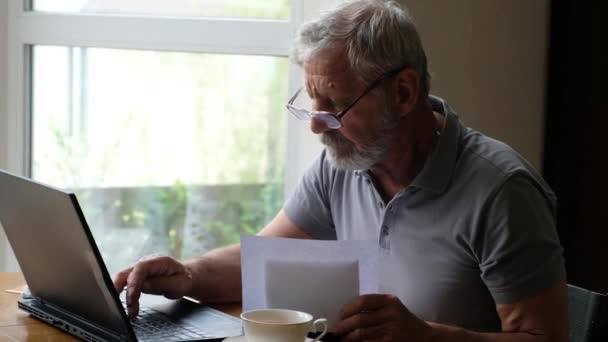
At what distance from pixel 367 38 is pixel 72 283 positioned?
0.71 m

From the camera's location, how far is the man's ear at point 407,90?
1788mm

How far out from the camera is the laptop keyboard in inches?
61.3

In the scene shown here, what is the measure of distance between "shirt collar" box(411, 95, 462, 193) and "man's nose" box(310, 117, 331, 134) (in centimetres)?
20

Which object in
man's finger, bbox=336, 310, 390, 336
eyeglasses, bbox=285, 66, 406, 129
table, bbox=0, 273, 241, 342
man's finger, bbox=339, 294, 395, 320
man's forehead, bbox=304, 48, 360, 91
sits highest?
man's forehead, bbox=304, 48, 360, 91

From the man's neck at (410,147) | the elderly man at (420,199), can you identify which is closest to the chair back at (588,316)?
the elderly man at (420,199)

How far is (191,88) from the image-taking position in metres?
3.04

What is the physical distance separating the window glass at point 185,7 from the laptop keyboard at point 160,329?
147 centimetres

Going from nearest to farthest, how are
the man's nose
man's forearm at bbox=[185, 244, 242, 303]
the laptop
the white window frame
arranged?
the laptop, the man's nose, man's forearm at bbox=[185, 244, 242, 303], the white window frame

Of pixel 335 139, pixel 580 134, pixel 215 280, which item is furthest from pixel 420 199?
pixel 580 134

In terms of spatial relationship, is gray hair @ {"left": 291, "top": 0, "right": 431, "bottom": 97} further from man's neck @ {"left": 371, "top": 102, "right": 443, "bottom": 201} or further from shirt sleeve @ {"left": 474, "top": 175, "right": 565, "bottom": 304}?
shirt sleeve @ {"left": 474, "top": 175, "right": 565, "bottom": 304}

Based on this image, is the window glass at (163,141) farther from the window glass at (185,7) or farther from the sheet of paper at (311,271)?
the sheet of paper at (311,271)

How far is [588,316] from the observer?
1.73 meters

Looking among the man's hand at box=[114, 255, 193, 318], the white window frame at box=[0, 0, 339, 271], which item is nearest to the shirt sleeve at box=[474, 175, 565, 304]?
the man's hand at box=[114, 255, 193, 318]

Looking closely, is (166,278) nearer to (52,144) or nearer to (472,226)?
(472,226)
